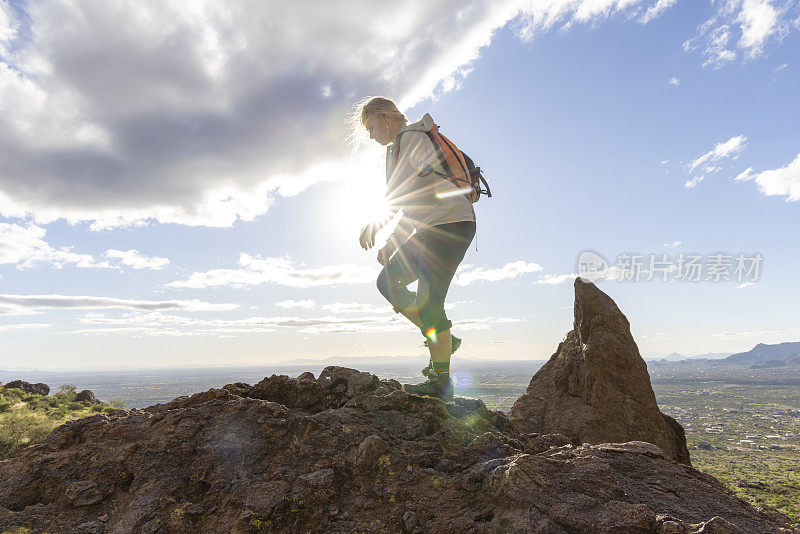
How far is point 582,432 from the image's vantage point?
6281mm

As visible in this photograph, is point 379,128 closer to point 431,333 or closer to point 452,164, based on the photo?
point 452,164

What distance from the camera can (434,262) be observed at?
425 centimetres

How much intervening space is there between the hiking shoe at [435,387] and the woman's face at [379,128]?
8.79 feet

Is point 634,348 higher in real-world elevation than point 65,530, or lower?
higher

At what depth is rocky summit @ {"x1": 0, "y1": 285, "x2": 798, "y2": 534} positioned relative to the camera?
2236 mm

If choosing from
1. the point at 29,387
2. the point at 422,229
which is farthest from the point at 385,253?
the point at 29,387

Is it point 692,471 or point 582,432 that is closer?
point 692,471

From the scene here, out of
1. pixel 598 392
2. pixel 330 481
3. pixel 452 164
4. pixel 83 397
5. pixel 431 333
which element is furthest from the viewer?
pixel 83 397

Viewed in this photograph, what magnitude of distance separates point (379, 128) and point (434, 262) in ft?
5.47

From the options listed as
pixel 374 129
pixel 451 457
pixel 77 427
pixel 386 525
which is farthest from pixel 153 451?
pixel 374 129

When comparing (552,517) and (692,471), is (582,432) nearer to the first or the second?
(692,471)

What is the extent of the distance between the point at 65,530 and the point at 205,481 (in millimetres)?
705


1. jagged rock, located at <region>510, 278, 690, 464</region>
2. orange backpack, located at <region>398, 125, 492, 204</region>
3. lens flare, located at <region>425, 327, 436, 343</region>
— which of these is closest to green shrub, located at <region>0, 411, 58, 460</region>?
lens flare, located at <region>425, 327, 436, 343</region>

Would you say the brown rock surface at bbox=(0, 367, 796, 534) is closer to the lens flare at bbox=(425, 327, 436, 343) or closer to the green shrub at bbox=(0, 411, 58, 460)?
the lens flare at bbox=(425, 327, 436, 343)
